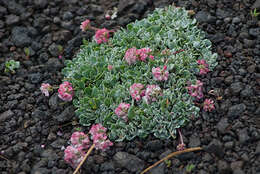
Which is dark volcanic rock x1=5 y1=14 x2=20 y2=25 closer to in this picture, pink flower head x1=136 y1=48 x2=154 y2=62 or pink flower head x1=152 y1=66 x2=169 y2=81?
pink flower head x1=136 y1=48 x2=154 y2=62

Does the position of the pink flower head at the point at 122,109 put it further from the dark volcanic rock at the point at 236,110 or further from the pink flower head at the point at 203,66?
the dark volcanic rock at the point at 236,110

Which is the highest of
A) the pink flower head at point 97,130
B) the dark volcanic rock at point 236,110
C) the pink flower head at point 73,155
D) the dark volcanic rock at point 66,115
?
the dark volcanic rock at point 236,110

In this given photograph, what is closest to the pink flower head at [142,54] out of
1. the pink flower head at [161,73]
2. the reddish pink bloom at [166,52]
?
the reddish pink bloom at [166,52]

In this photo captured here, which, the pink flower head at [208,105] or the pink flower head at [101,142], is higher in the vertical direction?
the pink flower head at [208,105]

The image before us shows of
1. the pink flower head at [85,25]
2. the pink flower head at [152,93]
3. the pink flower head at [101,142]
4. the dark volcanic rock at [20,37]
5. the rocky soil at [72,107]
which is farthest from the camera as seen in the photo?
the dark volcanic rock at [20,37]

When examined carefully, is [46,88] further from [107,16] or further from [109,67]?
[107,16]

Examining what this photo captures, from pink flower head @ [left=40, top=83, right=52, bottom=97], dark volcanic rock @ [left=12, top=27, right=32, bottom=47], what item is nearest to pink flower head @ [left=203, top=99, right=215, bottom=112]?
pink flower head @ [left=40, top=83, right=52, bottom=97]

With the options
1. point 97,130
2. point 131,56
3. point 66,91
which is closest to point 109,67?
point 131,56
